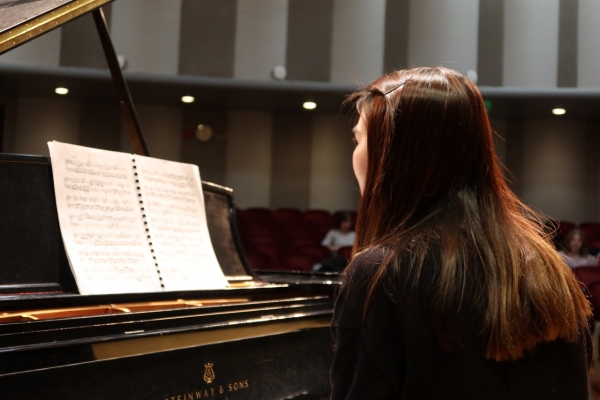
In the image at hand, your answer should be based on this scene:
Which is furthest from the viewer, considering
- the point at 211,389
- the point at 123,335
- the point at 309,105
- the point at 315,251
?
the point at 309,105

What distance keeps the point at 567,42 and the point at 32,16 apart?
8917 mm

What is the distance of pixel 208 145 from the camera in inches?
450

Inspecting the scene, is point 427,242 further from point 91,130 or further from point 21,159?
point 91,130

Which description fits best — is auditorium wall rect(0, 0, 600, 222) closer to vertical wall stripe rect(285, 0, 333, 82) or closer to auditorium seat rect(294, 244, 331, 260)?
vertical wall stripe rect(285, 0, 333, 82)

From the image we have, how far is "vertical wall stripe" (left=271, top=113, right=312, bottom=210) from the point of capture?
11.5m

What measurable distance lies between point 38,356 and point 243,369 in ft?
2.08

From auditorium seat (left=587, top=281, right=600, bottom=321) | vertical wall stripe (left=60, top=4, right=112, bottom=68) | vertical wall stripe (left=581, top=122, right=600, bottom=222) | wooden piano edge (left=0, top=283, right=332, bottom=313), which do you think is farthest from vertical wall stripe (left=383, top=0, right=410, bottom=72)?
wooden piano edge (left=0, top=283, right=332, bottom=313)

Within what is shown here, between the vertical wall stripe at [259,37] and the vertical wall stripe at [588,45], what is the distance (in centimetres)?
422

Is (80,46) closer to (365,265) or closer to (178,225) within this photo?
(178,225)

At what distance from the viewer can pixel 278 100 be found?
10195mm

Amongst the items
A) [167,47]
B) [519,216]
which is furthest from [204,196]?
[167,47]

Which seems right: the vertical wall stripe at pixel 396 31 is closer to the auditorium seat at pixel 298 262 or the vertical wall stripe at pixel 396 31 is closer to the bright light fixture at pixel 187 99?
the bright light fixture at pixel 187 99

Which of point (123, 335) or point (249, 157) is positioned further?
point (249, 157)

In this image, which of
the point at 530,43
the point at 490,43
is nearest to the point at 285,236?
the point at 490,43
